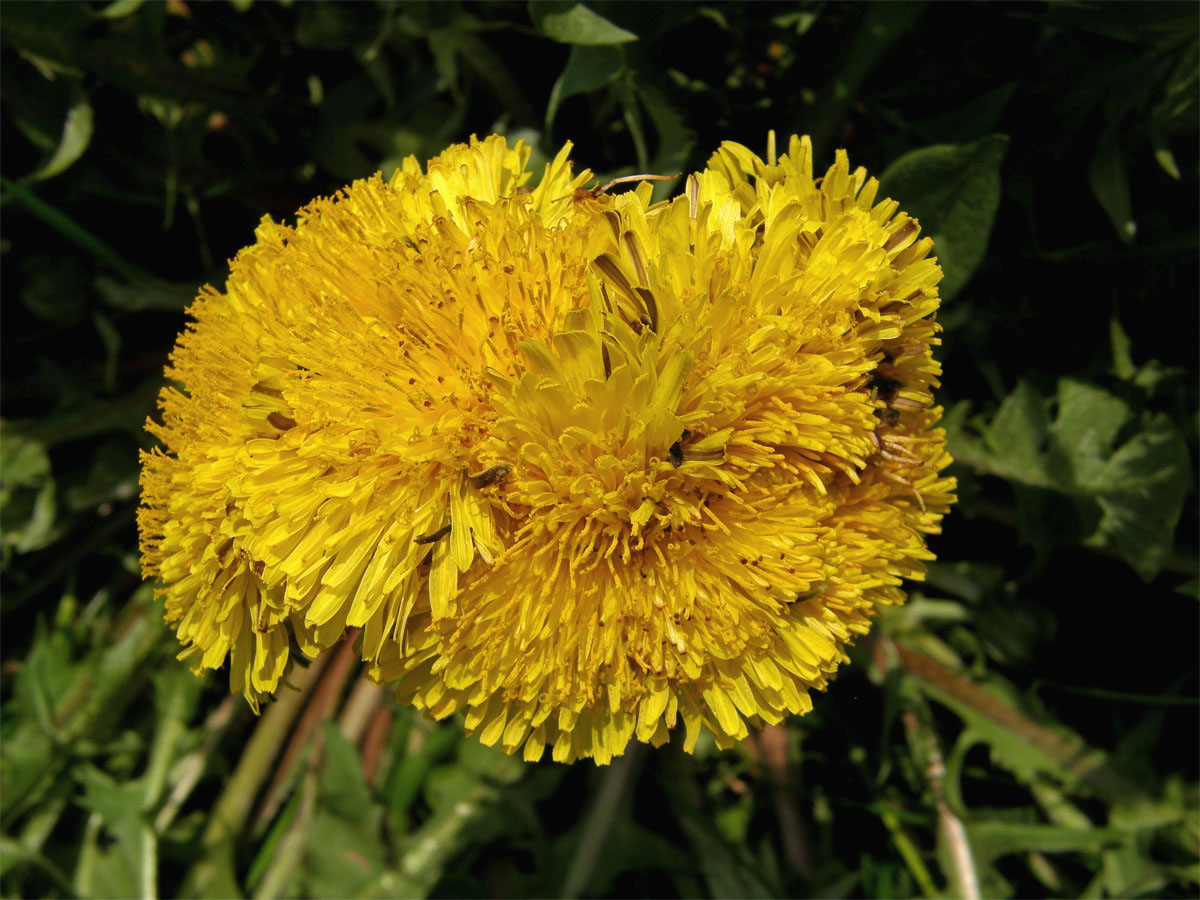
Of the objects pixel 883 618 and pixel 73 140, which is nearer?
pixel 73 140

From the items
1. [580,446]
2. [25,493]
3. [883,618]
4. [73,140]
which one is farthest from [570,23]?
[25,493]

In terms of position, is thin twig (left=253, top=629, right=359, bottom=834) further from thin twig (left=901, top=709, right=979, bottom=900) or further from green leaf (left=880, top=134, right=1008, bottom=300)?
green leaf (left=880, top=134, right=1008, bottom=300)

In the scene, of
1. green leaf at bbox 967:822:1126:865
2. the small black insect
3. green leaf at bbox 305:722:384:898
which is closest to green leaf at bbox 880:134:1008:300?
the small black insect

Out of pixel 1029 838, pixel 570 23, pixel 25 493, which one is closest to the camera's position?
pixel 570 23

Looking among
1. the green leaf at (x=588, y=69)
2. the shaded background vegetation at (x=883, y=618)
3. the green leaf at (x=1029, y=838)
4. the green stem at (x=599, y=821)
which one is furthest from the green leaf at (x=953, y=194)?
the green stem at (x=599, y=821)

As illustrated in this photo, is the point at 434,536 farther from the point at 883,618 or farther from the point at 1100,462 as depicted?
the point at 883,618

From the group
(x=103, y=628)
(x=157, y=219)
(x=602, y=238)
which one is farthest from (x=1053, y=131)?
(x=103, y=628)

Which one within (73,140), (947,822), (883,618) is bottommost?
(947,822)
